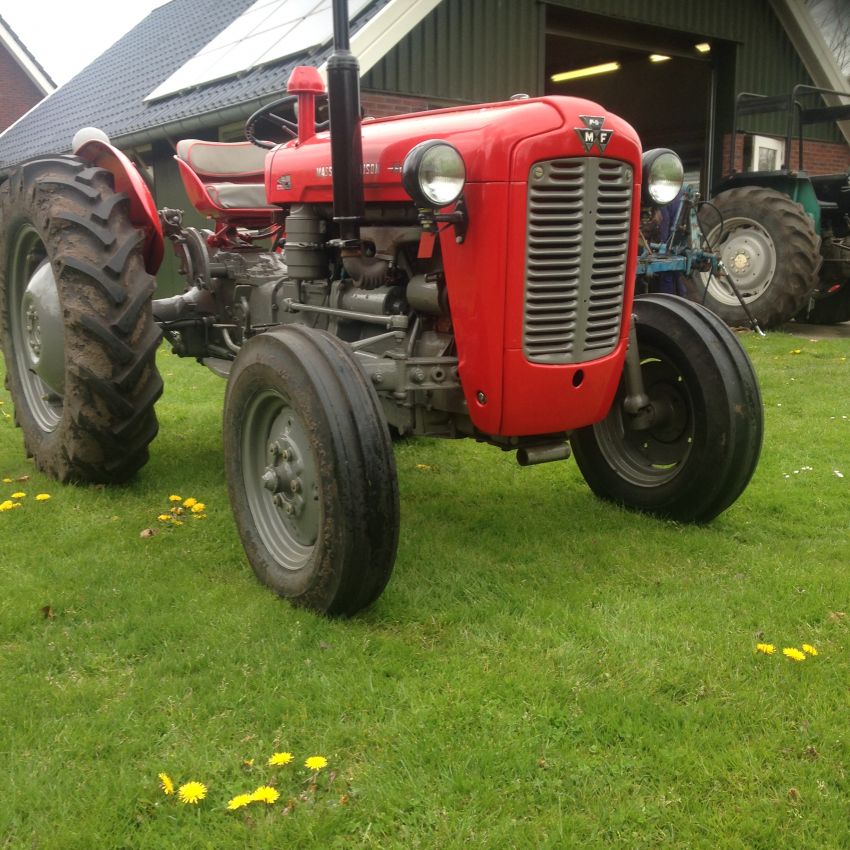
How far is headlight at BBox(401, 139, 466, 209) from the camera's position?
2.98m

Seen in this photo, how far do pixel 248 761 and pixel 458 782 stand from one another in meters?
0.53

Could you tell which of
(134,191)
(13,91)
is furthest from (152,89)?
(13,91)

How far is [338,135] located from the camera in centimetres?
339

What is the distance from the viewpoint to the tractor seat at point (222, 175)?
17.1 feet

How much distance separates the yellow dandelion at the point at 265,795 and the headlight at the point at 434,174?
5.85ft

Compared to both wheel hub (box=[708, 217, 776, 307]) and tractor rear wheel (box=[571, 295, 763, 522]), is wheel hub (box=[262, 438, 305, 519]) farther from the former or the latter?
wheel hub (box=[708, 217, 776, 307])

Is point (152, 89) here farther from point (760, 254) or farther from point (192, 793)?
point (192, 793)

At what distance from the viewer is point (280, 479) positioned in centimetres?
338

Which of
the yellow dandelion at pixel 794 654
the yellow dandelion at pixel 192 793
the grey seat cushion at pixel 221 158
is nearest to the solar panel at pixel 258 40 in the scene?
the grey seat cushion at pixel 221 158

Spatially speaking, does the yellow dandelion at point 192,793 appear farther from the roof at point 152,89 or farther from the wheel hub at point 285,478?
the roof at point 152,89

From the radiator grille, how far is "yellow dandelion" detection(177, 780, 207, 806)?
5.68 ft

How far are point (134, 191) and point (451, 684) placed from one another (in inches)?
113

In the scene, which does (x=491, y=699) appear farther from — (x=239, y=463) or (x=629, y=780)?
(x=239, y=463)

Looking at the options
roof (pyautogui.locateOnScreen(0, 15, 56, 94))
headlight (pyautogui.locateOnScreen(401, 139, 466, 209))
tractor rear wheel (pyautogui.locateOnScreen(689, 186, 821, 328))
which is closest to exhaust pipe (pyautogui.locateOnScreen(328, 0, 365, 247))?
headlight (pyautogui.locateOnScreen(401, 139, 466, 209))
